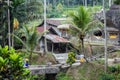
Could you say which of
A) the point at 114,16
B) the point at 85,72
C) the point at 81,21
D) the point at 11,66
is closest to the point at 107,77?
the point at 85,72

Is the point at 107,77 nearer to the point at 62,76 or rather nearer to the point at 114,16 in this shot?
the point at 62,76

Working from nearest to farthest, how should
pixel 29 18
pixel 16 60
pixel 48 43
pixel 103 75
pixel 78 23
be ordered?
pixel 16 60
pixel 103 75
pixel 78 23
pixel 48 43
pixel 29 18

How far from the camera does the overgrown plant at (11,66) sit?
913 centimetres

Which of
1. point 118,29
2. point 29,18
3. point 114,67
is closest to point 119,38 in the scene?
point 118,29

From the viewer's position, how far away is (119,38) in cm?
3388

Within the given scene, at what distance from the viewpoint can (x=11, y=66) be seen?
932 cm

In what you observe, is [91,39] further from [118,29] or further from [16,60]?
[16,60]

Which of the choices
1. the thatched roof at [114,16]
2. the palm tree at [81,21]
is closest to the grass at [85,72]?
the palm tree at [81,21]

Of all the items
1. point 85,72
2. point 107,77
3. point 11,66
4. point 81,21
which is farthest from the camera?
point 81,21

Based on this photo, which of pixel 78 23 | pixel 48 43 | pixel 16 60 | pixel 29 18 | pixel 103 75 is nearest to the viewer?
pixel 16 60

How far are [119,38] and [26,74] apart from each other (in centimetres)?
2506

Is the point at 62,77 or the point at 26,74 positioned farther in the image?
the point at 62,77

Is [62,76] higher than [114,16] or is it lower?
lower

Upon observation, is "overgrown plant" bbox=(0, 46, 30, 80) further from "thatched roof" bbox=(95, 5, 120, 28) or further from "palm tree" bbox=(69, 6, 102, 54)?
"thatched roof" bbox=(95, 5, 120, 28)
